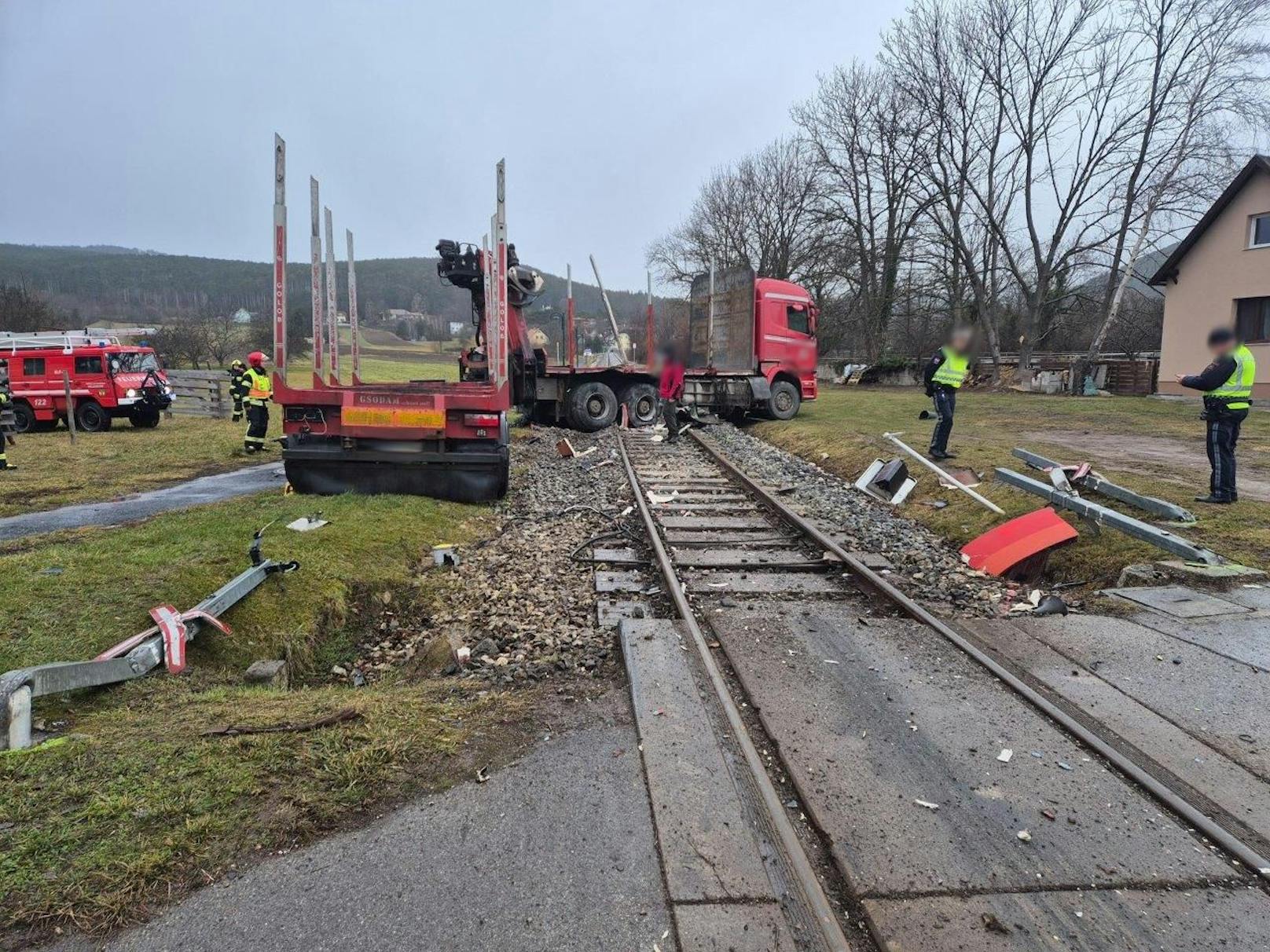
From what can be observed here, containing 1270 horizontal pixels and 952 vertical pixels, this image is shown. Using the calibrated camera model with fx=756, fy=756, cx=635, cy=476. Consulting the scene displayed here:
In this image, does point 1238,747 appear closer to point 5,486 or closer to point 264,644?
point 264,644

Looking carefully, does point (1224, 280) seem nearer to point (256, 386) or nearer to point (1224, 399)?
point (1224, 399)

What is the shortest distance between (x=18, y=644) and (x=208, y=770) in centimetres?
179

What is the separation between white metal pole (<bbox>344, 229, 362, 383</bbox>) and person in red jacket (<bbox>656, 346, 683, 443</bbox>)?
A: 6.29m

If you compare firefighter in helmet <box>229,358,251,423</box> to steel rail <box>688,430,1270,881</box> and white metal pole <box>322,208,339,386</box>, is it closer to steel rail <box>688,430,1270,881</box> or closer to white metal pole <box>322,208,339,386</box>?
white metal pole <box>322,208,339,386</box>

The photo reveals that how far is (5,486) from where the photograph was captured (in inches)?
387

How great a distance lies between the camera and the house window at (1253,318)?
78.3 ft

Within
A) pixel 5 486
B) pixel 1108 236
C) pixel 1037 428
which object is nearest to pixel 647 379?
pixel 1037 428

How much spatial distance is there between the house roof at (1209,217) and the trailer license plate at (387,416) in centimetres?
2780

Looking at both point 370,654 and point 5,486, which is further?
point 5,486

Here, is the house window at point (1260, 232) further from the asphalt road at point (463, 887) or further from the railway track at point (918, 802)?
the asphalt road at point (463, 887)

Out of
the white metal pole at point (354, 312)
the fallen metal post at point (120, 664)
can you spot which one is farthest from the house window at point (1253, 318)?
the fallen metal post at point (120, 664)

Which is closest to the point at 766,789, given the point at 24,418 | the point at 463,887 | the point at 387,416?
the point at 463,887

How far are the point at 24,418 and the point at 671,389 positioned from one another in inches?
631

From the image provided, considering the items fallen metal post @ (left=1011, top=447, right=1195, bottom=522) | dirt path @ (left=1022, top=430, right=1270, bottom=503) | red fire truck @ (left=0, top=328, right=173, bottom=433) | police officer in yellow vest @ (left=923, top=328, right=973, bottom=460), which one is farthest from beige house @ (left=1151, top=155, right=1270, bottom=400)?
red fire truck @ (left=0, top=328, right=173, bottom=433)
